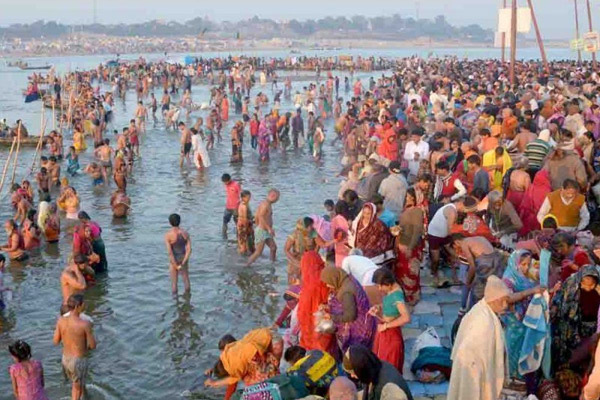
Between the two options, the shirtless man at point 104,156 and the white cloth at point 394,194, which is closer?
the white cloth at point 394,194

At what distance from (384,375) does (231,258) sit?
735 cm

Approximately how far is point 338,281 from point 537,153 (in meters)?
4.82

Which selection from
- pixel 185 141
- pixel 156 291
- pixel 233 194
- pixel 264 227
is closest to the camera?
pixel 156 291

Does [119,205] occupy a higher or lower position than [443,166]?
lower

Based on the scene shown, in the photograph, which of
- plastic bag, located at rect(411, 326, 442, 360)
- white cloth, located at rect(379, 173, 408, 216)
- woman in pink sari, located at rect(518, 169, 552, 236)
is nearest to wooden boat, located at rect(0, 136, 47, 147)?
white cloth, located at rect(379, 173, 408, 216)

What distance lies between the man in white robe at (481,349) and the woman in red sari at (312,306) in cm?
155

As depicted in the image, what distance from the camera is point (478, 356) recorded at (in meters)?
4.99

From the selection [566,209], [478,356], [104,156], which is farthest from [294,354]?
[104,156]

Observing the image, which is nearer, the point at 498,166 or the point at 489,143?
the point at 498,166

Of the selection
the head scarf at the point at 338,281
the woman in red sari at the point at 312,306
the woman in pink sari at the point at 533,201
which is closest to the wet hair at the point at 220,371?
the woman in red sari at the point at 312,306

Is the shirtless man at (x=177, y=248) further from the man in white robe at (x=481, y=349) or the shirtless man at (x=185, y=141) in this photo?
the shirtless man at (x=185, y=141)

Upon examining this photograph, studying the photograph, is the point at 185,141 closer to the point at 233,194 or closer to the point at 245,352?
the point at 233,194

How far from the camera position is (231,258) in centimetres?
1186

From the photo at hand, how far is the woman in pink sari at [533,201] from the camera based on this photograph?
832 cm
